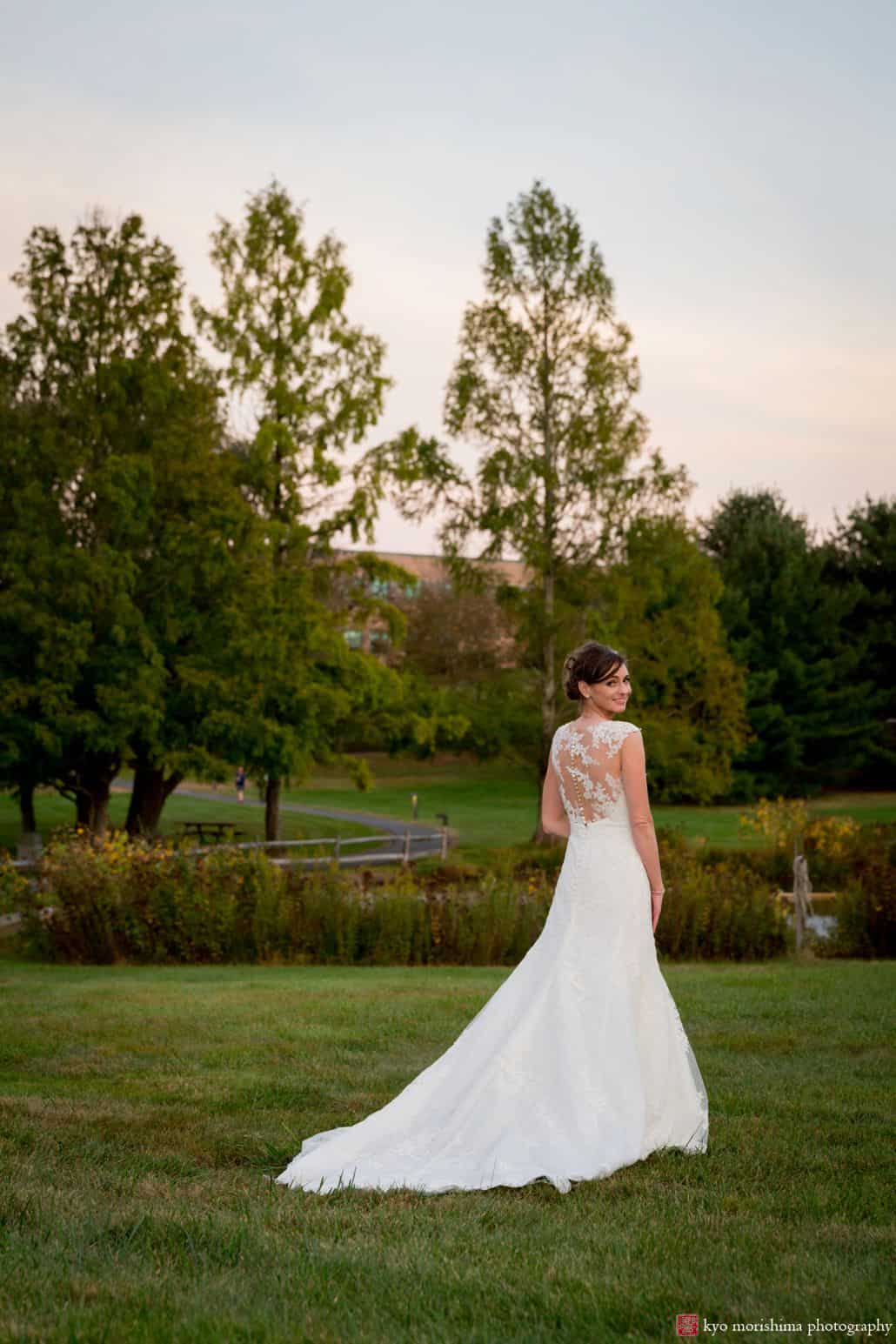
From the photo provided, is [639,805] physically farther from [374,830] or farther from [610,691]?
[374,830]

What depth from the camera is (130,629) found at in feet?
80.0

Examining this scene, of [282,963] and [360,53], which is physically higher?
[360,53]

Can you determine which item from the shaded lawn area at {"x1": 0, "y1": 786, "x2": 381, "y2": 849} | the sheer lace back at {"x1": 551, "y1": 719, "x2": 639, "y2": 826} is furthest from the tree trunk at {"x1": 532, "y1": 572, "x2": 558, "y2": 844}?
the sheer lace back at {"x1": 551, "y1": 719, "x2": 639, "y2": 826}

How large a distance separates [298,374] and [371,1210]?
963 inches

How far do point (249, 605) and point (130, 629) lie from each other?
2373mm

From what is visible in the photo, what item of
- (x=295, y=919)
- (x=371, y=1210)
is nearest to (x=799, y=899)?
(x=295, y=919)

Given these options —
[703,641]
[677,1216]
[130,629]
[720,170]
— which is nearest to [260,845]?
[130,629]

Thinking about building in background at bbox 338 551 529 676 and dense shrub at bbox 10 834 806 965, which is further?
building in background at bbox 338 551 529 676

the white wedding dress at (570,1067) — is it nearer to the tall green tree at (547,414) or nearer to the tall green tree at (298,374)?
the tall green tree at (298,374)

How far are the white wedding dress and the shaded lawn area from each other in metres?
27.9

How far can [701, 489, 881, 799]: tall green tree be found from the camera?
50.4m

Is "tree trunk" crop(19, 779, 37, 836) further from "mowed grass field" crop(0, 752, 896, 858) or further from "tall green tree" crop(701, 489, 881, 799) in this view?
"tall green tree" crop(701, 489, 881, 799)

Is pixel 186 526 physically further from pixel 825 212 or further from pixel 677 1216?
pixel 677 1216

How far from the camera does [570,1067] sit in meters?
5.80
